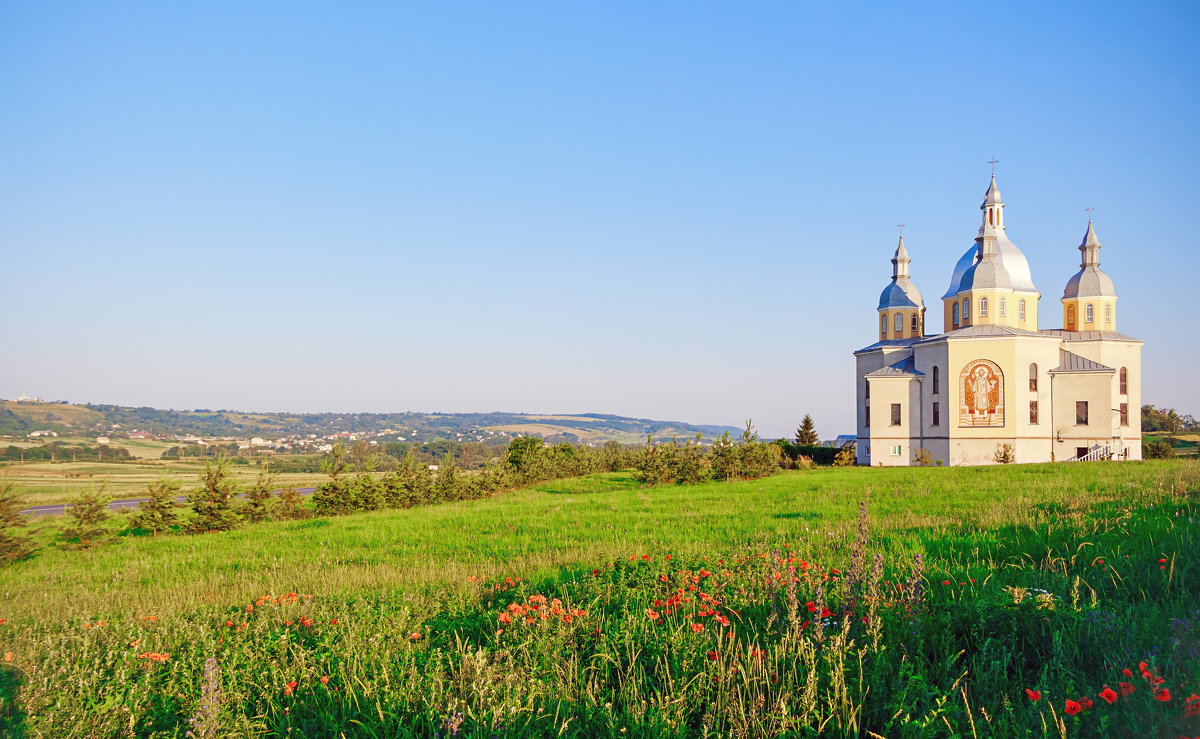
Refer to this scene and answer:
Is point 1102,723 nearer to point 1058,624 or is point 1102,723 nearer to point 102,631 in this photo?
point 1058,624

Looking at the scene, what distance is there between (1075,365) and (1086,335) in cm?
493

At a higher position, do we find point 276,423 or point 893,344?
point 893,344

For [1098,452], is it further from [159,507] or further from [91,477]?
[91,477]

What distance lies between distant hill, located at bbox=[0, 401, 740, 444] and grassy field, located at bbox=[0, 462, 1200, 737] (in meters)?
17.5

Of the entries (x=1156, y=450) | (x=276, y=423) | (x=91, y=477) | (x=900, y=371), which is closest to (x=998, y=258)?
(x=900, y=371)

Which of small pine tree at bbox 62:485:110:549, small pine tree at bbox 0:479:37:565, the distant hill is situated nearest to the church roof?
the distant hill

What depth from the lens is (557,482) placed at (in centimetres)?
2603

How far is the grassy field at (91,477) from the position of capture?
12844 mm

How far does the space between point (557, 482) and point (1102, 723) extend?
2385 centimetres

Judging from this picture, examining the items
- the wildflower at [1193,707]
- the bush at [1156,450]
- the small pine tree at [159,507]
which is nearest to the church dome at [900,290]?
the bush at [1156,450]

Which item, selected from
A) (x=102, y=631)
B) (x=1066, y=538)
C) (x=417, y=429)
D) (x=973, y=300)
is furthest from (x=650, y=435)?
(x=417, y=429)

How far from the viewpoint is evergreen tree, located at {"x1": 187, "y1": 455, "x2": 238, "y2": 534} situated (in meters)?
14.7

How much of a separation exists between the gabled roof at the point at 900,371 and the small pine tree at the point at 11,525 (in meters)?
40.3

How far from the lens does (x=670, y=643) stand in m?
4.13
